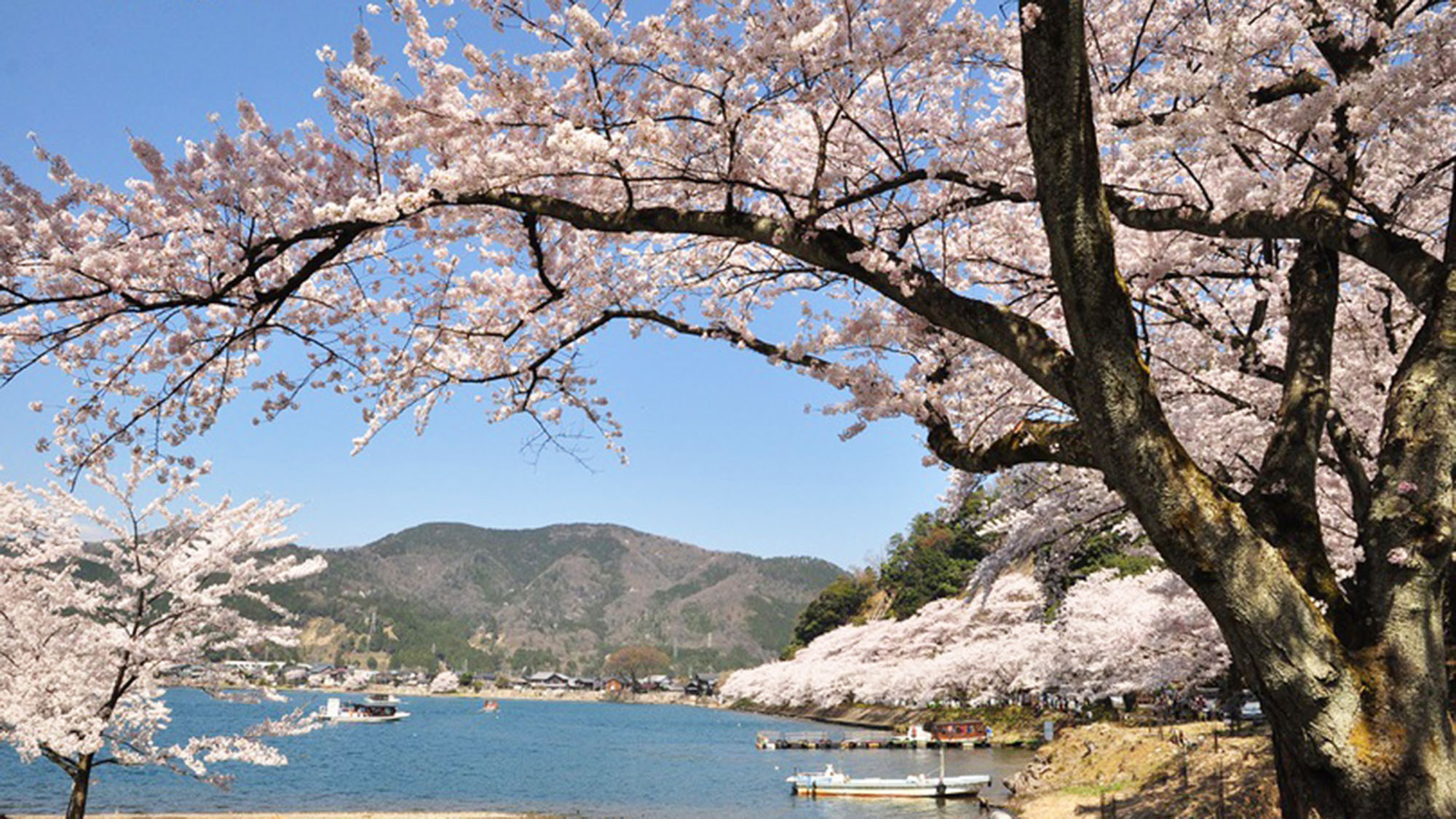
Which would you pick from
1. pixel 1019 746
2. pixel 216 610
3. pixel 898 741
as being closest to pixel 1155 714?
pixel 1019 746

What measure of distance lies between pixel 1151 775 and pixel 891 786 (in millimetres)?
8978

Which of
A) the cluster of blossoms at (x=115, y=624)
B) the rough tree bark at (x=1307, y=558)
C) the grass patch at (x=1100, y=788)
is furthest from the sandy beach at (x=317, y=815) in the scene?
the rough tree bark at (x=1307, y=558)

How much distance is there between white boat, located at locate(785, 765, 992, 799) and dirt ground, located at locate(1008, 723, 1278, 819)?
1427 millimetres

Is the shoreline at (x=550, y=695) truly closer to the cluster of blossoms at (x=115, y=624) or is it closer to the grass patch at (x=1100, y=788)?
the grass patch at (x=1100, y=788)

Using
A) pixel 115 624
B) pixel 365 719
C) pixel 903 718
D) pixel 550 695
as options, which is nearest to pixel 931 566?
pixel 903 718

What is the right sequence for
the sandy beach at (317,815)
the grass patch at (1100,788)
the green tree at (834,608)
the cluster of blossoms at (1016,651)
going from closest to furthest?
the grass patch at (1100,788) → the sandy beach at (317,815) → the cluster of blossoms at (1016,651) → the green tree at (834,608)

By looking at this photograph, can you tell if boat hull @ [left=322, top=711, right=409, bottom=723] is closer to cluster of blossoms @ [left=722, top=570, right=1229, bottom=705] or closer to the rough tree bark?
cluster of blossoms @ [left=722, top=570, right=1229, bottom=705]

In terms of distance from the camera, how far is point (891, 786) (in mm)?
23281

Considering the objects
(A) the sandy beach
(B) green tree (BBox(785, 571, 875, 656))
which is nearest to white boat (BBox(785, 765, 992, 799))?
(A) the sandy beach

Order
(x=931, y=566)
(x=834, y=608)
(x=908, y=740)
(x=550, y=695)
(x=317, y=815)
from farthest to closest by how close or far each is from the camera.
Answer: (x=550, y=695), (x=834, y=608), (x=931, y=566), (x=908, y=740), (x=317, y=815)

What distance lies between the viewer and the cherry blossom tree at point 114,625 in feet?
32.4

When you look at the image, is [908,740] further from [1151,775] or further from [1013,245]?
[1013,245]

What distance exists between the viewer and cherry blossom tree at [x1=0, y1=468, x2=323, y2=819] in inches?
388

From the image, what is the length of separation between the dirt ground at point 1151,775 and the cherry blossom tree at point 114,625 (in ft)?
40.8
